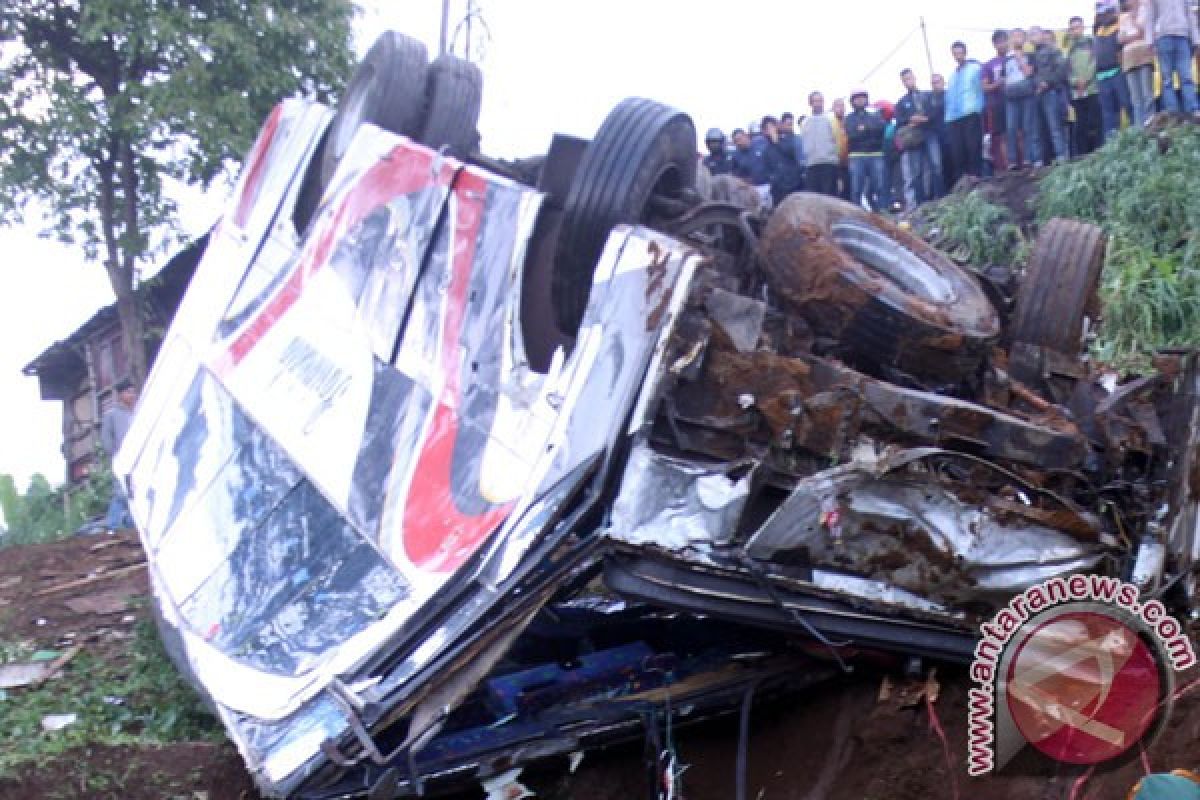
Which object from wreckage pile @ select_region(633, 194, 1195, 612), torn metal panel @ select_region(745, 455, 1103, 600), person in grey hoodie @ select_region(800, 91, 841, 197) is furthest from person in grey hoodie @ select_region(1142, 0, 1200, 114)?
torn metal panel @ select_region(745, 455, 1103, 600)

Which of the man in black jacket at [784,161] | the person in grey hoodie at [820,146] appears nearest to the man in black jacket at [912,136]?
the person in grey hoodie at [820,146]

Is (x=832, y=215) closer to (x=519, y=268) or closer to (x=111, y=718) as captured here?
(x=519, y=268)

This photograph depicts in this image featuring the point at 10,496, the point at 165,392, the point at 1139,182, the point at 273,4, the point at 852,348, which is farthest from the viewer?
the point at 10,496

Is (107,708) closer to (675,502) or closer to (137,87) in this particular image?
(675,502)

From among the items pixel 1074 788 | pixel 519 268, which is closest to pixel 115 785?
pixel 519 268

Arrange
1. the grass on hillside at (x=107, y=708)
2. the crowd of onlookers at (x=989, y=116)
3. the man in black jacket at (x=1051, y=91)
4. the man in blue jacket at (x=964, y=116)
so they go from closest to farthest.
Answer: the grass on hillside at (x=107, y=708)
the crowd of onlookers at (x=989, y=116)
the man in black jacket at (x=1051, y=91)
the man in blue jacket at (x=964, y=116)

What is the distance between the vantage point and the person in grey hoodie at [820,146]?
1158 cm

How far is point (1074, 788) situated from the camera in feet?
12.3

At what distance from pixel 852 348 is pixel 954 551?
2.56 feet

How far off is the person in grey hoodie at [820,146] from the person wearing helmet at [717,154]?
685mm

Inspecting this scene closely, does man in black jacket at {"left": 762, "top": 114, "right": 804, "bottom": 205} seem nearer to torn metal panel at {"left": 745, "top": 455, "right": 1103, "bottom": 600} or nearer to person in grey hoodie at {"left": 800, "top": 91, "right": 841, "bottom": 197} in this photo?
person in grey hoodie at {"left": 800, "top": 91, "right": 841, "bottom": 197}

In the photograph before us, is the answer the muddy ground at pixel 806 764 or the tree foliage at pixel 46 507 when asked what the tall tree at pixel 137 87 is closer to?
the tree foliage at pixel 46 507

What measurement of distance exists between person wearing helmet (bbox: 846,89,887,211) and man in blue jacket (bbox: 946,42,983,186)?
1.95 ft

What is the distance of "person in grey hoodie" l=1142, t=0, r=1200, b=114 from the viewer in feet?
31.3
